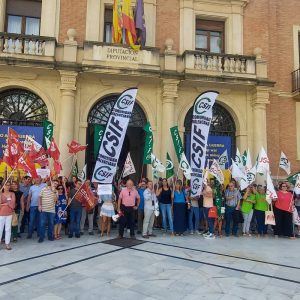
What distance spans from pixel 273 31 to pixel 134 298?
1383 centimetres

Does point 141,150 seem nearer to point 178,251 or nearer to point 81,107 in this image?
point 81,107

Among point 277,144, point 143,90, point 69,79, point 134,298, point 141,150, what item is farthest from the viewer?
point 141,150

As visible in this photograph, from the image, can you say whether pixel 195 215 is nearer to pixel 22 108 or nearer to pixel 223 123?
pixel 223 123

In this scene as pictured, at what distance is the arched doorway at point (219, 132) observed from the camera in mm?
13672

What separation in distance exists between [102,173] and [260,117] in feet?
25.7

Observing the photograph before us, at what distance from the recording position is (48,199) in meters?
8.53

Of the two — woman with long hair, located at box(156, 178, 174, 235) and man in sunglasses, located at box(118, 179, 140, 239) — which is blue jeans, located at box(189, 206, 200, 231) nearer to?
woman with long hair, located at box(156, 178, 174, 235)

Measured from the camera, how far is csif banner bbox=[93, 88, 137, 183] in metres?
8.41

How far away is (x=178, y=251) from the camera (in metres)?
7.48

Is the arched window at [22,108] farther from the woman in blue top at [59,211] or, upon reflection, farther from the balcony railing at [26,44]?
the woman in blue top at [59,211]

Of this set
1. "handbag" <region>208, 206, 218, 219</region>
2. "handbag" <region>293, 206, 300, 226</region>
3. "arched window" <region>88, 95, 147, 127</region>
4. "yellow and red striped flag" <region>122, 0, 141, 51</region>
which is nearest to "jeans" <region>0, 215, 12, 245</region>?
"handbag" <region>208, 206, 218, 219</region>

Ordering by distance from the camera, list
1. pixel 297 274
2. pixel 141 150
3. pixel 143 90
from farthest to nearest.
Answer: pixel 141 150 → pixel 143 90 → pixel 297 274

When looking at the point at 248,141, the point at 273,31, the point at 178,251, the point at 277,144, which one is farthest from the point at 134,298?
the point at 273,31

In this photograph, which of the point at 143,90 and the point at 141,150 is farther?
the point at 141,150
